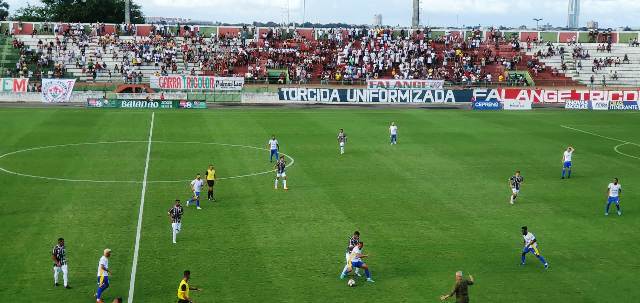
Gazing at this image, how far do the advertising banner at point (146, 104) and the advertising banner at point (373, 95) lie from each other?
10329 millimetres

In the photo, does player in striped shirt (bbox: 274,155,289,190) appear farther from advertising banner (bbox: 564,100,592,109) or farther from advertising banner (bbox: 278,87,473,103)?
advertising banner (bbox: 564,100,592,109)

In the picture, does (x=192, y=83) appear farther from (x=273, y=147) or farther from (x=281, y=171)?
(x=281, y=171)

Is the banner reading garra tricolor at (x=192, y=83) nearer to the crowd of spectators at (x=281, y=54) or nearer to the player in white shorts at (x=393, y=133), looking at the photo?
the crowd of spectators at (x=281, y=54)

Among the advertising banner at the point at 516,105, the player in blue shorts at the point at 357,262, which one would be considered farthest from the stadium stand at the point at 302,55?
the player in blue shorts at the point at 357,262

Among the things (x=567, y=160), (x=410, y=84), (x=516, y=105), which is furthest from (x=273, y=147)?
(x=410, y=84)

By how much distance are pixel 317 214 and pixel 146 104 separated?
1763 inches

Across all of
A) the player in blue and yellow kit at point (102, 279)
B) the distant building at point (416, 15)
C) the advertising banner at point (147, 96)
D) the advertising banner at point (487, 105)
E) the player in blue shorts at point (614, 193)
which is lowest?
the player in blue and yellow kit at point (102, 279)

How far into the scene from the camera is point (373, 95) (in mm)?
81500

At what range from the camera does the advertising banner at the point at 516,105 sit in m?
78.6

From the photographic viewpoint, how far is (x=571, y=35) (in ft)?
350

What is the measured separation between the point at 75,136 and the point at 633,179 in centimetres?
3532

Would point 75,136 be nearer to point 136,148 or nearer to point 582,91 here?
point 136,148

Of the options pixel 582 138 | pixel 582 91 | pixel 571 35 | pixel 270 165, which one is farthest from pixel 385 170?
pixel 571 35

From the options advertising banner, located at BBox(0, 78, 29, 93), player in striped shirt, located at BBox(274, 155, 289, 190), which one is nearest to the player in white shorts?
player in striped shirt, located at BBox(274, 155, 289, 190)
